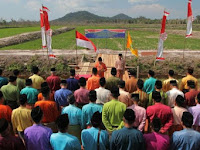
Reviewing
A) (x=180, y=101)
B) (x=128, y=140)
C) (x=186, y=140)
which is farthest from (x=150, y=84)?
(x=128, y=140)

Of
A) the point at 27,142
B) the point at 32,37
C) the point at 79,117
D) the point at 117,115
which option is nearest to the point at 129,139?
the point at 117,115

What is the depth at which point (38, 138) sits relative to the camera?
364 centimetres

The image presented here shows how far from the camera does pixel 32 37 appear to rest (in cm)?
4125

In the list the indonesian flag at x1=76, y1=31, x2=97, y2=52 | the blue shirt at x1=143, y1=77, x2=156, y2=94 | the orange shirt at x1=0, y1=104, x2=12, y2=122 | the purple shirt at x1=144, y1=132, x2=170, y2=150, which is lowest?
the purple shirt at x1=144, y1=132, x2=170, y2=150

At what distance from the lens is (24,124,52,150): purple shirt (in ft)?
12.0

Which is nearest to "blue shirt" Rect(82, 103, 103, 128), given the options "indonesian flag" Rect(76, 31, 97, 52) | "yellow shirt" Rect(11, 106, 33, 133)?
"yellow shirt" Rect(11, 106, 33, 133)

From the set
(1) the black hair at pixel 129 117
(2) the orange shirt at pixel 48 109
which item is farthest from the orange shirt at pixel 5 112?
(1) the black hair at pixel 129 117

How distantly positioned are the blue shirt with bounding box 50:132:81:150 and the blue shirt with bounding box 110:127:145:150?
0.70 meters

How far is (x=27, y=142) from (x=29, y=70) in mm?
14454

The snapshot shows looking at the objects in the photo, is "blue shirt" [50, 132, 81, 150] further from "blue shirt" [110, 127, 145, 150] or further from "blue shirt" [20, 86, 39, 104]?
"blue shirt" [20, 86, 39, 104]

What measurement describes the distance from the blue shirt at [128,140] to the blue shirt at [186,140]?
0.67m

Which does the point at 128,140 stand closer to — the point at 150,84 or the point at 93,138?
the point at 93,138

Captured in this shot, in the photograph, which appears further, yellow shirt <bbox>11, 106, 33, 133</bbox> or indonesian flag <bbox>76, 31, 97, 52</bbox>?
indonesian flag <bbox>76, 31, 97, 52</bbox>

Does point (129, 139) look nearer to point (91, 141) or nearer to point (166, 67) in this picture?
point (91, 141)
